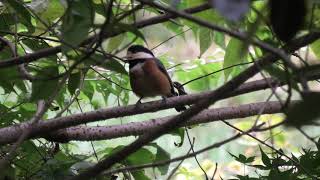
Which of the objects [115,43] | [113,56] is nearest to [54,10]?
[115,43]

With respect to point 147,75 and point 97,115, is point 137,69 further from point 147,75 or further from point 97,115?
point 97,115

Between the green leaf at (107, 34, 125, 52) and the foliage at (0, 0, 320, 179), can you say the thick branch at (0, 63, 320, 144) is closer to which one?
the foliage at (0, 0, 320, 179)

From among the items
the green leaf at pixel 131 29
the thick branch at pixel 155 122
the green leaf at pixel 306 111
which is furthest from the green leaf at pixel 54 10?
the green leaf at pixel 306 111

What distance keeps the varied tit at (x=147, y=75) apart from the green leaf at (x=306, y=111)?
1.32 meters

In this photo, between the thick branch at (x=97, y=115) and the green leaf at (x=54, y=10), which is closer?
the thick branch at (x=97, y=115)

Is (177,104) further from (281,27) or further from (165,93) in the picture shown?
(165,93)

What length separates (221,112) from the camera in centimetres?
109

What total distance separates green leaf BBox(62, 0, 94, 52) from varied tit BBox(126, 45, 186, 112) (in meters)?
1.00

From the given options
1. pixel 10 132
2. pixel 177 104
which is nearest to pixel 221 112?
pixel 177 104

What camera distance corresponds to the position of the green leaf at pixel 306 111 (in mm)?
416

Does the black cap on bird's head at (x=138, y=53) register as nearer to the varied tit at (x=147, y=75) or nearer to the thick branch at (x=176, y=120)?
the varied tit at (x=147, y=75)

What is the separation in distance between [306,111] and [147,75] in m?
1.36

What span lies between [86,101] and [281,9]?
150 cm

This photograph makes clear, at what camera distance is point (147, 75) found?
1.76m
